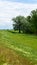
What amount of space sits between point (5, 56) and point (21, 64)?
2.75m

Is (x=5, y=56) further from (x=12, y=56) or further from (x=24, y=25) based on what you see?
(x=24, y=25)

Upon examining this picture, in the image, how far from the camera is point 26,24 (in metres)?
131

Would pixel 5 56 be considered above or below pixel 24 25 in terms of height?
above

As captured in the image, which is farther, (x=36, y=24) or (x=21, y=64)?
(x=36, y=24)

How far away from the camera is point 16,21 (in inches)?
5315

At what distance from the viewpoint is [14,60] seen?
927 inches

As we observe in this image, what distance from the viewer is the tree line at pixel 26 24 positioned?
126787 mm

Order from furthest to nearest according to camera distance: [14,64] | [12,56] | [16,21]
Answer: [16,21]
[12,56]
[14,64]

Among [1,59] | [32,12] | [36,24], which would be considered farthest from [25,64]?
[32,12]

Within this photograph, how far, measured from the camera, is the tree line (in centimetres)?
12679

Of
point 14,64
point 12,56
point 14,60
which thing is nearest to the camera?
point 14,64

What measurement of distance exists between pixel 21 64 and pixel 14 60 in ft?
4.29

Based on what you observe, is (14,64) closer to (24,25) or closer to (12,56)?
(12,56)

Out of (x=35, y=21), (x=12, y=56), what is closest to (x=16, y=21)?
(x=35, y=21)
